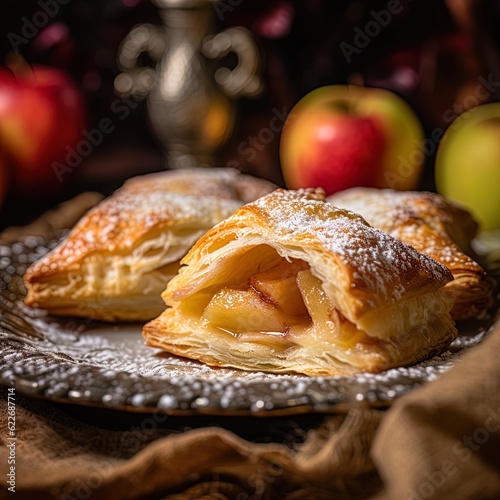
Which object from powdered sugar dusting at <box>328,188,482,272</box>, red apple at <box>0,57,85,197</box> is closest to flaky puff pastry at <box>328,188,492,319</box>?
powdered sugar dusting at <box>328,188,482,272</box>

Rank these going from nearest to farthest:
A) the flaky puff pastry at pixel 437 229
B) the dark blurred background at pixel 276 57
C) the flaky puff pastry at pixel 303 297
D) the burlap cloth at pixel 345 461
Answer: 1. the burlap cloth at pixel 345 461
2. the flaky puff pastry at pixel 303 297
3. the flaky puff pastry at pixel 437 229
4. the dark blurred background at pixel 276 57

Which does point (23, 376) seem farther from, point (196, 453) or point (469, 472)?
point (469, 472)

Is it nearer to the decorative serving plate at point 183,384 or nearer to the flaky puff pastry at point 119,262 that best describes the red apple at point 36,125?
the flaky puff pastry at point 119,262

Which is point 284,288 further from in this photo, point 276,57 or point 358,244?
point 276,57

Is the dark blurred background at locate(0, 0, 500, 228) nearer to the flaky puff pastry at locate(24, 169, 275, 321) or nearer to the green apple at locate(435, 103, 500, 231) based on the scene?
the green apple at locate(435, 103, 500, 231)

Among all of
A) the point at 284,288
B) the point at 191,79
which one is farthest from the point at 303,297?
the point at 191,79

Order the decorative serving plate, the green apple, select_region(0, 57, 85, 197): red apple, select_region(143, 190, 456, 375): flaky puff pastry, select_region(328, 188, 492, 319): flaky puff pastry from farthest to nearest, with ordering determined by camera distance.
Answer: select_region(0, 57, 85, 197): red apple → the green apple → select_region(328, 188, 492, 319): flaky puff pastry → select_region(143, 190, 456, 375): flaky puff pastry → the decorative serving plate

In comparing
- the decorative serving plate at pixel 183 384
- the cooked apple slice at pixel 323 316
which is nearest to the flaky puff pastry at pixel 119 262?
the decorative serving plate at pixel 183 384
